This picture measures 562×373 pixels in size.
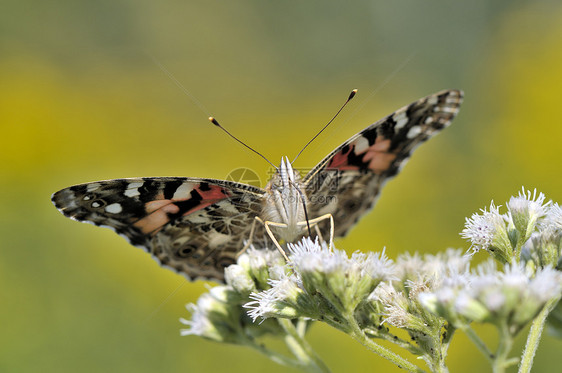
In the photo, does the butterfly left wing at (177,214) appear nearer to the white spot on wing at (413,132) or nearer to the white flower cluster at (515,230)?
the white spot on wing at (413,132)

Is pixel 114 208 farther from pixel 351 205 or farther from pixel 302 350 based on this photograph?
pixel 351 205

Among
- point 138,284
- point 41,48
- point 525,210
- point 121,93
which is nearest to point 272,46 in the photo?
point 121,93

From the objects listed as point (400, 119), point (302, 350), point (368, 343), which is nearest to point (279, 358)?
point (302, 350)

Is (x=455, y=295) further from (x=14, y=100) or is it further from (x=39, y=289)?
(x=14, y=100)

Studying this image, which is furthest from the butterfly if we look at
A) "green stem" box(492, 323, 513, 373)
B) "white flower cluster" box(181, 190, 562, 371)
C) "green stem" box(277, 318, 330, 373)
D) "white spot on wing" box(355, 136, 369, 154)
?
"green stem" box(492, 323, 513, 373)

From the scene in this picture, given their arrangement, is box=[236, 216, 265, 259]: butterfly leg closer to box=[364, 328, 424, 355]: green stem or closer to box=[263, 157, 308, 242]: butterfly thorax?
box=[263, 157, 308, 242]: butterfly thorax

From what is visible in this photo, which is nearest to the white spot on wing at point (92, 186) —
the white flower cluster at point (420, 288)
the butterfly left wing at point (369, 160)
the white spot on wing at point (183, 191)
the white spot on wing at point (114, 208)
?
the white spot on wing at point (114, 208)
